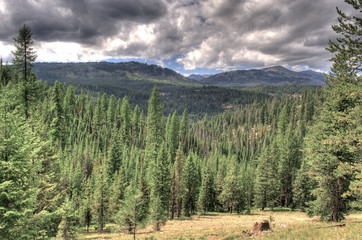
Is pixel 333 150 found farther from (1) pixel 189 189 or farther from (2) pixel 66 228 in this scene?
(1) pixel 189 189

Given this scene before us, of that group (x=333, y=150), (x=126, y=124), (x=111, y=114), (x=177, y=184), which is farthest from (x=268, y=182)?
(x=111, y=114)

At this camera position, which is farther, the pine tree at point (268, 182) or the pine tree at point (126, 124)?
the pine tree at point (126, 124)

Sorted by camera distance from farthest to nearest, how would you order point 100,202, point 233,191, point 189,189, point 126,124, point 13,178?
point 126,124 < point 189,189 < point 233,191 < point 100,202 < point 13,178

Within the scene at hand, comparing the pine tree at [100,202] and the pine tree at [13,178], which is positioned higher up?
the pine tree at [13,178]

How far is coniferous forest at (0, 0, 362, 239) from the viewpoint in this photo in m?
12.0

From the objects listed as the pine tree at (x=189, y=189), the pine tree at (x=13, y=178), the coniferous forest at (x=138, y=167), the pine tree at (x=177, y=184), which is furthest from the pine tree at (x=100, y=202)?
the pine tree at (x=13, y=178)

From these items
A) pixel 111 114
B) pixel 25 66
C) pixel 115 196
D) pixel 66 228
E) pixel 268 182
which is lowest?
pixel 115 196

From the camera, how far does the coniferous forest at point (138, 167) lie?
12000mm

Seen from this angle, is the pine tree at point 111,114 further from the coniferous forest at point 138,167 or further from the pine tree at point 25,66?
the pine tree at point 25,66

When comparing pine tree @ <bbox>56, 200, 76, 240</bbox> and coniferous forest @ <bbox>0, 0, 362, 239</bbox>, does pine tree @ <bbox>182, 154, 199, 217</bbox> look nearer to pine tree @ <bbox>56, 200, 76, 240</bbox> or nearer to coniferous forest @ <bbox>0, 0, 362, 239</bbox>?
coniferous forest @ <bbox>0, 0, 362, 239</bbox>

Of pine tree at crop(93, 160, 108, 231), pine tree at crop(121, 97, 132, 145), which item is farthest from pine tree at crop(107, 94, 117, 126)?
pine tree at crop(93, 160, 108, 231)

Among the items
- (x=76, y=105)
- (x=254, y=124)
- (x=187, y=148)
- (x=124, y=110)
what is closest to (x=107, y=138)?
(x=124, y=110)

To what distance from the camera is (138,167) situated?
205 ft

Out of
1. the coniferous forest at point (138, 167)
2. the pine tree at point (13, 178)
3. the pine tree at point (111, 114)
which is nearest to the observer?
the pine tree at point (13, 178)
